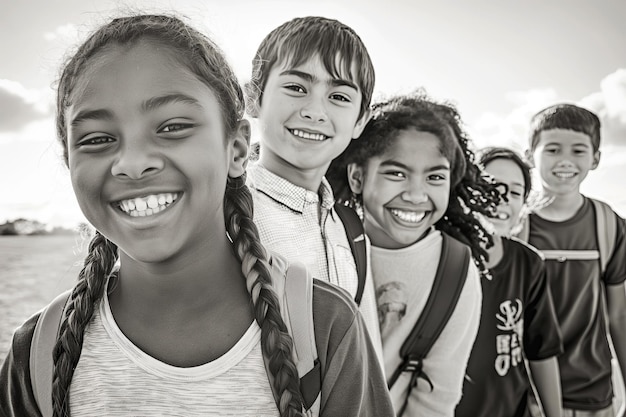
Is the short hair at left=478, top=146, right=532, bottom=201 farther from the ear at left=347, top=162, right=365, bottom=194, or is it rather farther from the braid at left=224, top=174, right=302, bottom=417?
the braid at left=224, top=174, right=302, bottom=417

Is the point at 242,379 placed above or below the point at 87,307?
below

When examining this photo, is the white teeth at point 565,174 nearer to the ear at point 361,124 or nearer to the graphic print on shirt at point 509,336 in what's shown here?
the graphic print on shirt at point 509,336

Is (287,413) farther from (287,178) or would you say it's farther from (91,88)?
(287,178)

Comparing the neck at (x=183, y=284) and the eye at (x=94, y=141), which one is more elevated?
Result: the eye at (x=94, y=141)

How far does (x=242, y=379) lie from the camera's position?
1.26m

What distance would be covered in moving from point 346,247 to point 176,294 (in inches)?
30.9

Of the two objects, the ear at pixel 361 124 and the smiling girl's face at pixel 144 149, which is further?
the ear at pixel 361 124

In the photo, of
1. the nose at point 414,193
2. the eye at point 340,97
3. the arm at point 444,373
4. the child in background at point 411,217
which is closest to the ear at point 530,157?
the child in background at point 411,217

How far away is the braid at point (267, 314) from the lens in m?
1.23

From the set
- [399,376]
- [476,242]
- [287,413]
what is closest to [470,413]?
[399,376]

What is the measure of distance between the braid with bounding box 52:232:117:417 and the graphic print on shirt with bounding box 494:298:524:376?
5.70 ft

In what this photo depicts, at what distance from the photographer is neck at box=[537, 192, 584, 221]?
138 inches

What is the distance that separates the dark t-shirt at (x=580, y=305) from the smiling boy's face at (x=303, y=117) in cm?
184

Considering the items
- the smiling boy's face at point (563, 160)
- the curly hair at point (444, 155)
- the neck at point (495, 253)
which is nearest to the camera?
the curly hair at point (444, 155)
